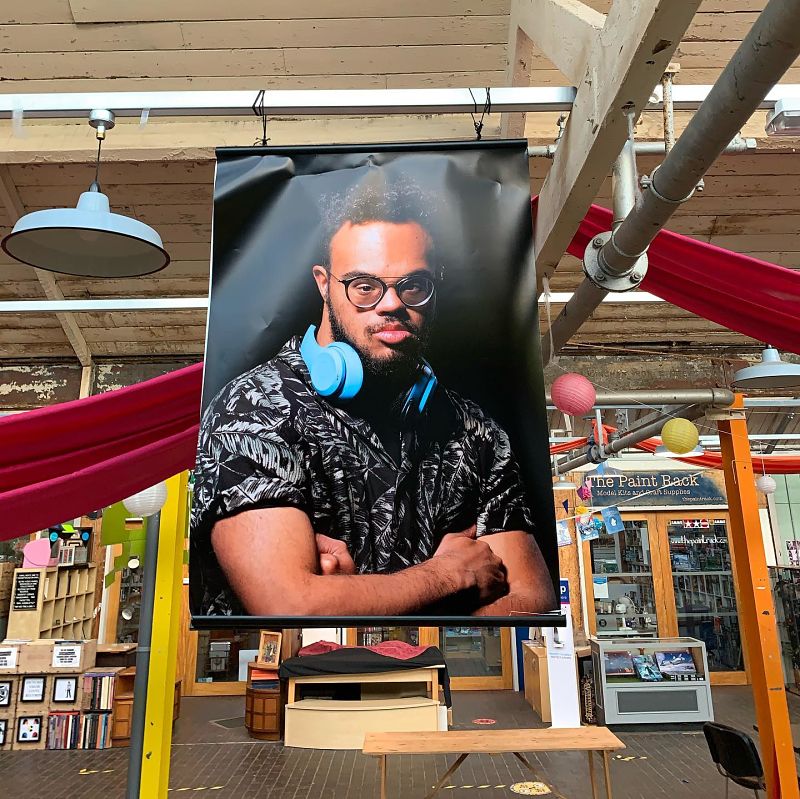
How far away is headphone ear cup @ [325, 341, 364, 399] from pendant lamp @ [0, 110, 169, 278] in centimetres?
85

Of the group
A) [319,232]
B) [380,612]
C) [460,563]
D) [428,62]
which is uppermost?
[428,62]

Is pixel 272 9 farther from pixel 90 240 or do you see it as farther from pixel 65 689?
pixel 65 689

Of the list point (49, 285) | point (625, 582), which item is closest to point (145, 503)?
point (49, 285)

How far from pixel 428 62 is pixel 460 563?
263 centimetres

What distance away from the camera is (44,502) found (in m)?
2.54

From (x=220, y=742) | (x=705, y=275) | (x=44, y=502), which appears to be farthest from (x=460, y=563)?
(x=220, y=742)

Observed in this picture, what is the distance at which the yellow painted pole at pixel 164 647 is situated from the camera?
4.28 metres

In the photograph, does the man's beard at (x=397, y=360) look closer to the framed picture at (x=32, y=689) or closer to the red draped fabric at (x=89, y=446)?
the red draped fabric at (x=89, y=446)

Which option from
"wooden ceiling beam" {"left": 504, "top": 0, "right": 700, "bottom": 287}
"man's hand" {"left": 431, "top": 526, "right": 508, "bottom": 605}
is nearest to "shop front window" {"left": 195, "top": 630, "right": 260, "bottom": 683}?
"man's hand" {"left": 431, "top": 526, "right": 508, "bottom": 605}

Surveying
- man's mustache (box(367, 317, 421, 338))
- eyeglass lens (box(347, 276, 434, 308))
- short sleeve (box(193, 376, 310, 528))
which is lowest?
short sleeve (box(193, 376, 310, 528))

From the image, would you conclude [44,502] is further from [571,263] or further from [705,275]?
[571,263]

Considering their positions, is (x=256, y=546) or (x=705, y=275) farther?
(x=705, y=275)

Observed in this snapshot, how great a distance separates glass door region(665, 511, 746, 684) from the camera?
12109 millimetres

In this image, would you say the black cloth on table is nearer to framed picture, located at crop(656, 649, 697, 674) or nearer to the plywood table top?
the plywood table top
